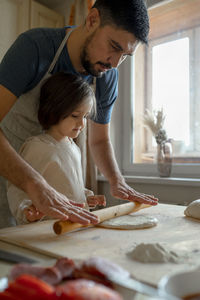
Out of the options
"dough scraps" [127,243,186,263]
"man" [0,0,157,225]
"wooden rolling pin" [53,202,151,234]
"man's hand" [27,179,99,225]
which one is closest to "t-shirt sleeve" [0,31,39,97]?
"man" [0,0,157,225]

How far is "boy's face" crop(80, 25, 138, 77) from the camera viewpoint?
1129 mm

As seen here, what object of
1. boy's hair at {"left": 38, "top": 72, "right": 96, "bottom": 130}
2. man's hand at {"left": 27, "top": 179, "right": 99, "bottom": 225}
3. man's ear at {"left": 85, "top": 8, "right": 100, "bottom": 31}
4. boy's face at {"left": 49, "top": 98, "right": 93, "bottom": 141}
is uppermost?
man's ear at {"left": 85, "top": 8, "right": 100, "bottom": 31}

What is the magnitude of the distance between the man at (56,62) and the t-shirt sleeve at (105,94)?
0.28 feet

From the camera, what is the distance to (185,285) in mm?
416

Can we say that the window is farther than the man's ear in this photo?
Yes

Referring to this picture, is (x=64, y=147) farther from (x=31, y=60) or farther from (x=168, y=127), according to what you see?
(x=168, y=127)

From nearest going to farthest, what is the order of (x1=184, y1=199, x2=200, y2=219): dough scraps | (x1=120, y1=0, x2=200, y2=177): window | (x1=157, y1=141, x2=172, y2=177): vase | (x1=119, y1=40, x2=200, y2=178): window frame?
1. (x1=184, y1=199, x2=200, y2=219): dough scraps
2. (x1=157, y1=141, x2=172, y2=177): vase
3. (x1=120, y1=0, x2=200, y2=177): window
4. (x1=119, y1=40, x2=200, y2=178): window frame

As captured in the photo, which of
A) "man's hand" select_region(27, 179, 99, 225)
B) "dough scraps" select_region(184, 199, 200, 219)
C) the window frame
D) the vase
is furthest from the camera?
the window frame

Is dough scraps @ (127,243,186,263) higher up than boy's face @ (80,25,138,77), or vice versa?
boy's face @ (80,25,138,77)

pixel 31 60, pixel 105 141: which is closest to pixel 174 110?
pixel 105 141

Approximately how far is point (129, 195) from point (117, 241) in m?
0.51

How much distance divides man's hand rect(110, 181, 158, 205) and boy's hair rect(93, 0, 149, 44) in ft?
2.17

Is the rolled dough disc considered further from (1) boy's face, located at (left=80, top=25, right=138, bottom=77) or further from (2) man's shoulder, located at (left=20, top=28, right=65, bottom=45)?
(2) man's shoulder, located at (left=20, top=28, right=65, bottom=45)

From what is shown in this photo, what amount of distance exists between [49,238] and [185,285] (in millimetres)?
485
